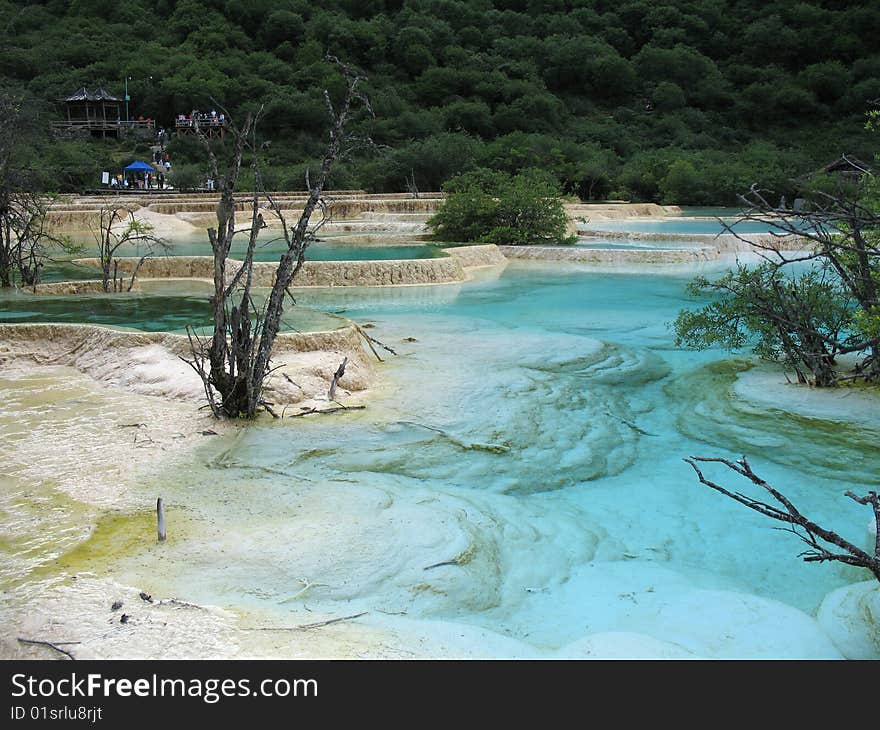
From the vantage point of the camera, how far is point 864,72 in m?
61.7

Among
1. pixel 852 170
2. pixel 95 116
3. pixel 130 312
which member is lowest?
pixel 130 312

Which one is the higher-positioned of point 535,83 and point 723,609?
point 535,83

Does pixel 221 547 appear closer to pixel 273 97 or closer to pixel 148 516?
pixel 148 516

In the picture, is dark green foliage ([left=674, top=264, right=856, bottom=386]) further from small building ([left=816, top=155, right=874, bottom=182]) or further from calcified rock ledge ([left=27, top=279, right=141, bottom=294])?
calcified rock ledge ([left=27, top=279, right=141, bottom=294])

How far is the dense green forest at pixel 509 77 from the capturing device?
3962cm

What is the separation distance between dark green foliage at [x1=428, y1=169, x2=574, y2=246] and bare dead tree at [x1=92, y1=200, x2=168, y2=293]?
23.8 ft

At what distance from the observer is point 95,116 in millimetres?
50469

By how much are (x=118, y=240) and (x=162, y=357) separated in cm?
1350

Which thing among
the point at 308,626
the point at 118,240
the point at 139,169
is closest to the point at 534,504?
the point at 308,626

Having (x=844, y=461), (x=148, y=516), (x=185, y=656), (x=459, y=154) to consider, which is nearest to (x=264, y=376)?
(x=148, y=516)

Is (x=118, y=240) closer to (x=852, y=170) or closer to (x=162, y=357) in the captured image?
(x=162, y=357)

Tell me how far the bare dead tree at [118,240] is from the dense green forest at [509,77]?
13.5 meters

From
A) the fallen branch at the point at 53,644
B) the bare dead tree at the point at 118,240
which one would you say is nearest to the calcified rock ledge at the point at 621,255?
the bare dead tree at the point at 118,240

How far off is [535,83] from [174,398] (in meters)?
59.2
